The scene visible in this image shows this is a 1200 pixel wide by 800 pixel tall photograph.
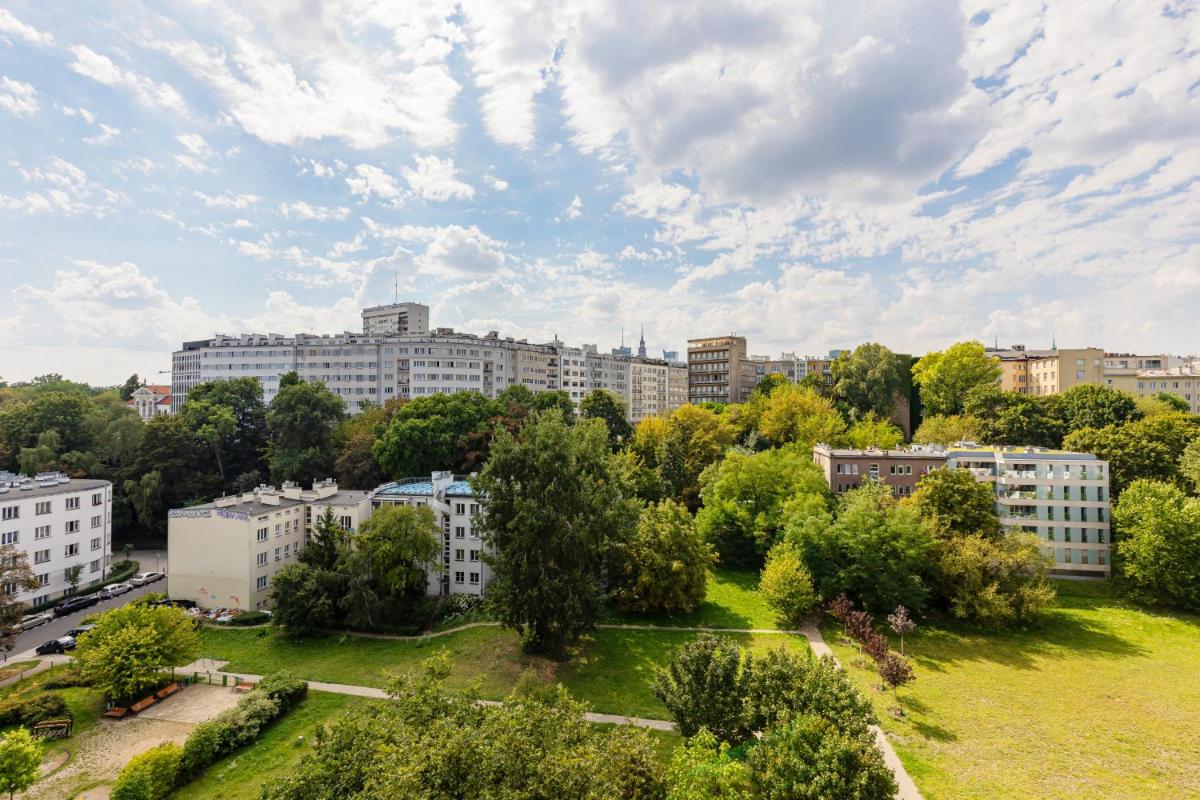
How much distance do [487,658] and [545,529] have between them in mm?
9795

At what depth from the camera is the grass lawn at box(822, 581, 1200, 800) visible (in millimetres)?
24250

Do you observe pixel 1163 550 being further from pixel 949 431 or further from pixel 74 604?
pixel 74 604

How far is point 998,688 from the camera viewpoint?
31.9 meters

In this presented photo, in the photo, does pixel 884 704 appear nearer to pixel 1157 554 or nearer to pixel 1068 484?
pixel 1157 554

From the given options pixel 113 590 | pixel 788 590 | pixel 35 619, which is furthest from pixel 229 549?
pixel 788 590

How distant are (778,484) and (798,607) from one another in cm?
1551

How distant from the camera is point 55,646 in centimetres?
3894

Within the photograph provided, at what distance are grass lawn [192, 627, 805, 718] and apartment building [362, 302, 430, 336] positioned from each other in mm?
90528

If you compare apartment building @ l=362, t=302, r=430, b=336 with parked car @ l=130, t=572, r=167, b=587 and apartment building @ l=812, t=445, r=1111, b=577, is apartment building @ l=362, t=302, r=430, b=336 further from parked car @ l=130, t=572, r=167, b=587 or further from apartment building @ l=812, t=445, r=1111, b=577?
apartment building @ l=812, t=445, r=1111, b=577

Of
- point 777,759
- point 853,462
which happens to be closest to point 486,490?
point 777,759

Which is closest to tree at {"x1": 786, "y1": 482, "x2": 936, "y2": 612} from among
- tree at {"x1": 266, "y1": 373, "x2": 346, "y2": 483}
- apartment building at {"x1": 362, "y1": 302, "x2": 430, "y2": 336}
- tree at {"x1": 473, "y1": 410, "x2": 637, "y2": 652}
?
tree at {"x1": 473, "y1": 410, "x2": 637, "y2": 652}

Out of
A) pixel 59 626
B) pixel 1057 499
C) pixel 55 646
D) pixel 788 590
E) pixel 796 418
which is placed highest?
pixel 796 418

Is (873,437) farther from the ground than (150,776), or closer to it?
farther from the ground

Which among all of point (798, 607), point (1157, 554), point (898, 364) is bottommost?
point (798, 607)
